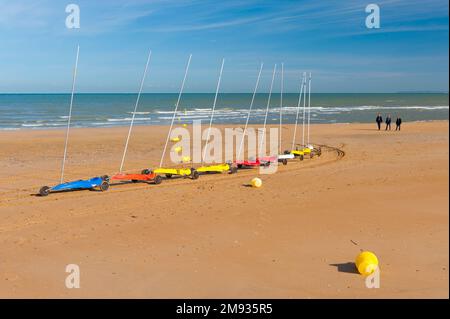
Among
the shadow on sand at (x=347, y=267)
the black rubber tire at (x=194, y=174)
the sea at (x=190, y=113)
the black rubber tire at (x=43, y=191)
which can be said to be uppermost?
the sea at (x=190, y=113)

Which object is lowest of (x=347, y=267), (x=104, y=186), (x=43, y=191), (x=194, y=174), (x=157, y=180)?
(x=347, y=267)

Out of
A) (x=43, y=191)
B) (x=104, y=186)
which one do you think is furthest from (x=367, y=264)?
→ (x=43, y=191)

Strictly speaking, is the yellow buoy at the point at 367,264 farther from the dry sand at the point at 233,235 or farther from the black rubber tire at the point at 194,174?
the black rubber tire at the point at 194,174

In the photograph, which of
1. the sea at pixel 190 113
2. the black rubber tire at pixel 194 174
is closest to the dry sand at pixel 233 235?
the black rubber tire at pixel 194 174

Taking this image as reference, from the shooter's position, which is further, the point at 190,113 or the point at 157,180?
the point at 190,113

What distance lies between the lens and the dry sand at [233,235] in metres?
7.55

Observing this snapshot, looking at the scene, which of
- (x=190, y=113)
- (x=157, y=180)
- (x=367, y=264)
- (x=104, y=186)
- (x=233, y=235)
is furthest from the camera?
(x=190, y=113)

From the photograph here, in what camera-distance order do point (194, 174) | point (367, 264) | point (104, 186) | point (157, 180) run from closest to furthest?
point (367, 264)
point (104, 186)
point (157, 180)
point (194, 174)

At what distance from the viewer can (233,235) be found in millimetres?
10188

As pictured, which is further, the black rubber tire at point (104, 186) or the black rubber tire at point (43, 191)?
the black rubber tire at point (104, 186)

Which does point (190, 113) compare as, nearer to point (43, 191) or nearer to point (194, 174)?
point (194, 174)

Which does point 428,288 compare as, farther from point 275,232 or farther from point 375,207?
point 375,207
